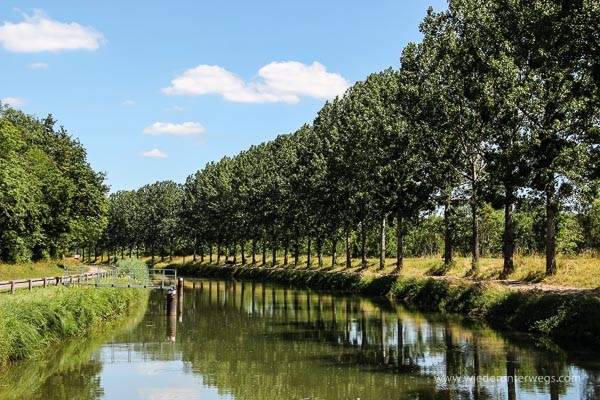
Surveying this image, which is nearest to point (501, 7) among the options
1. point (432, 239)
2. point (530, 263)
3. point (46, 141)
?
point (530, 263)

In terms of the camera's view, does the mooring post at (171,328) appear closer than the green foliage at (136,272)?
Yes

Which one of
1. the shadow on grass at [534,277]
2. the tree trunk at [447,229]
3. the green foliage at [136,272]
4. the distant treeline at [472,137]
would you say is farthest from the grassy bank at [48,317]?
the tree trunk at [447,229]

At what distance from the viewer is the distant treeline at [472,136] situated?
3431 centimetres

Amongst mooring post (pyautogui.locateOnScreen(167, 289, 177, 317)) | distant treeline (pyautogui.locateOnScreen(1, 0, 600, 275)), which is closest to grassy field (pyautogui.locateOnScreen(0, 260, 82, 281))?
mooring post (pyautogui.locateOnScreen(167, 289, 177, 317))

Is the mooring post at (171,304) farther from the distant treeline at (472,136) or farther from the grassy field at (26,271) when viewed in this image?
the distant treeline at (472,136)

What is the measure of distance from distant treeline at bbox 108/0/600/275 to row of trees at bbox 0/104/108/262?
2754 cm

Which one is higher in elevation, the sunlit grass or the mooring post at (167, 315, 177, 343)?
the sunlit grass

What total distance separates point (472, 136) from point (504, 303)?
49.3 ft

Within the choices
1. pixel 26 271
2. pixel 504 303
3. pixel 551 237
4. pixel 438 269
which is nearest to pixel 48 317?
pixel 504 303

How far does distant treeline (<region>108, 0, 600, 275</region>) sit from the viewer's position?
3431 cm

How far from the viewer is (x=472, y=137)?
4478cm

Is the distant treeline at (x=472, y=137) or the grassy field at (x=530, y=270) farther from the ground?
the distant treeline at (x=472, y=137)

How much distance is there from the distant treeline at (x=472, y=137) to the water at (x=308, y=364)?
11500 mm

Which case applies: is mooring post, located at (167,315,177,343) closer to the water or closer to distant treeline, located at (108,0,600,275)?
the water
